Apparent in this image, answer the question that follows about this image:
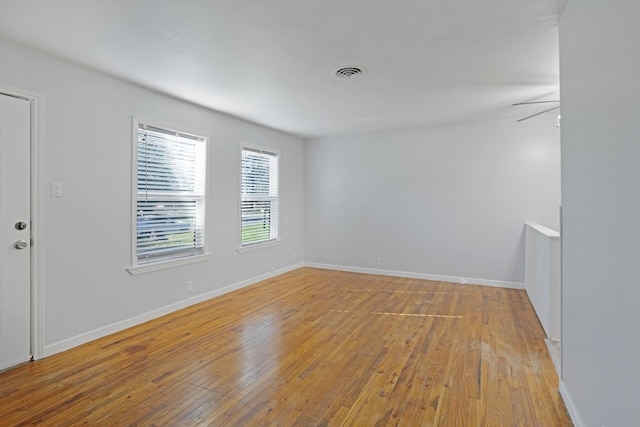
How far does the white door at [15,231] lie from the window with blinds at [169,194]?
37.5 inches

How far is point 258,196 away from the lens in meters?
5.32

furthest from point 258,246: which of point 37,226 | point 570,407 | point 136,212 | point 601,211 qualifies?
point 601,211

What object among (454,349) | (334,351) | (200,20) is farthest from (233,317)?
(200,20)

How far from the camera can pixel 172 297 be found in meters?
3.81

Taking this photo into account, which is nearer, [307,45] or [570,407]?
[570,407]

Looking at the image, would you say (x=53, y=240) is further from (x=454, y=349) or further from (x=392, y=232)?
(x=392, y=232)

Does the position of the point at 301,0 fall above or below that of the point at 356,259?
above

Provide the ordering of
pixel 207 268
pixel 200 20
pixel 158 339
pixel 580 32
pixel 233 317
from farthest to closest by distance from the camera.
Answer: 1. pixel 207 268
2. pixel 233 317
3. pixel 158 339
4. pixel 200 20
5. pixel 580 32

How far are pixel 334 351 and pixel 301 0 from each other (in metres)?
2.66

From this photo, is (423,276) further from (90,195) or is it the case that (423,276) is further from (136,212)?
(90,195)

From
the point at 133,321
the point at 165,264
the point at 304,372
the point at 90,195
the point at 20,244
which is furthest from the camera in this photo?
the point at 165,264

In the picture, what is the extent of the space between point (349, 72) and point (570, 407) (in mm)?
3048

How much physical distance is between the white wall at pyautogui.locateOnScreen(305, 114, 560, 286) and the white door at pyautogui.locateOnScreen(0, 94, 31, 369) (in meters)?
4.45

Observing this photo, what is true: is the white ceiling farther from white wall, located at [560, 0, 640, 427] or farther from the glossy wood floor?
the glossy wood floor
